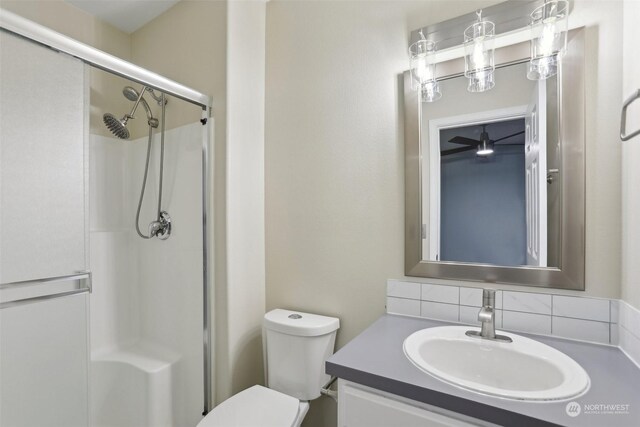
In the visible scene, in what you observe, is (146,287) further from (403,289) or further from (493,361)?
(493,361)

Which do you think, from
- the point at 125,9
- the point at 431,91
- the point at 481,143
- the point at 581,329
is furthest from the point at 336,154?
the point at 125,9

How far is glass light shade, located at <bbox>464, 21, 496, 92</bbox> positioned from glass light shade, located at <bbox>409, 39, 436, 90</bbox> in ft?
0.41

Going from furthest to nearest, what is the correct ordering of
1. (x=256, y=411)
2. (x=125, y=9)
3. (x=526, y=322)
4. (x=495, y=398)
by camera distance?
(x=125, y=9) → (x=256, y=411) → (x=526, y=322) → (x=495, y=398)

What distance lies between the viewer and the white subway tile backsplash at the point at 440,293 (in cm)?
121

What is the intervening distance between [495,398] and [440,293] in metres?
0.54

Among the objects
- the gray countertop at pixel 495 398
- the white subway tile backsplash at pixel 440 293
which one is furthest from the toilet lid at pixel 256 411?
the white subway tile backsplash at pixel 440 293

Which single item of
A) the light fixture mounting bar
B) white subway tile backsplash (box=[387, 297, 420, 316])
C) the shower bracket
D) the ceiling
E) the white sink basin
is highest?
the ceiling

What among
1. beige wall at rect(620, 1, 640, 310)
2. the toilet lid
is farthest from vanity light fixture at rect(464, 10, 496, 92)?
the toilet lid

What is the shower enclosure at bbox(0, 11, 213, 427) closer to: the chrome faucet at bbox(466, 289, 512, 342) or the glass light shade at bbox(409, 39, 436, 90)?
the glass light shade at bbox(409, 39, 436, 90)

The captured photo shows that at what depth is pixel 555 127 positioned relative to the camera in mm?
1068

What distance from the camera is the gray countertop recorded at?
66 cm

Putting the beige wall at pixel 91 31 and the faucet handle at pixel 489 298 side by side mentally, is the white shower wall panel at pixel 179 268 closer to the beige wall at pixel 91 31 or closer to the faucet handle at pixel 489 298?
the beige wall at pixel 91 31

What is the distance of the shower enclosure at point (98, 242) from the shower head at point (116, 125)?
10mm

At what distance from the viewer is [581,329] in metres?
1.02
